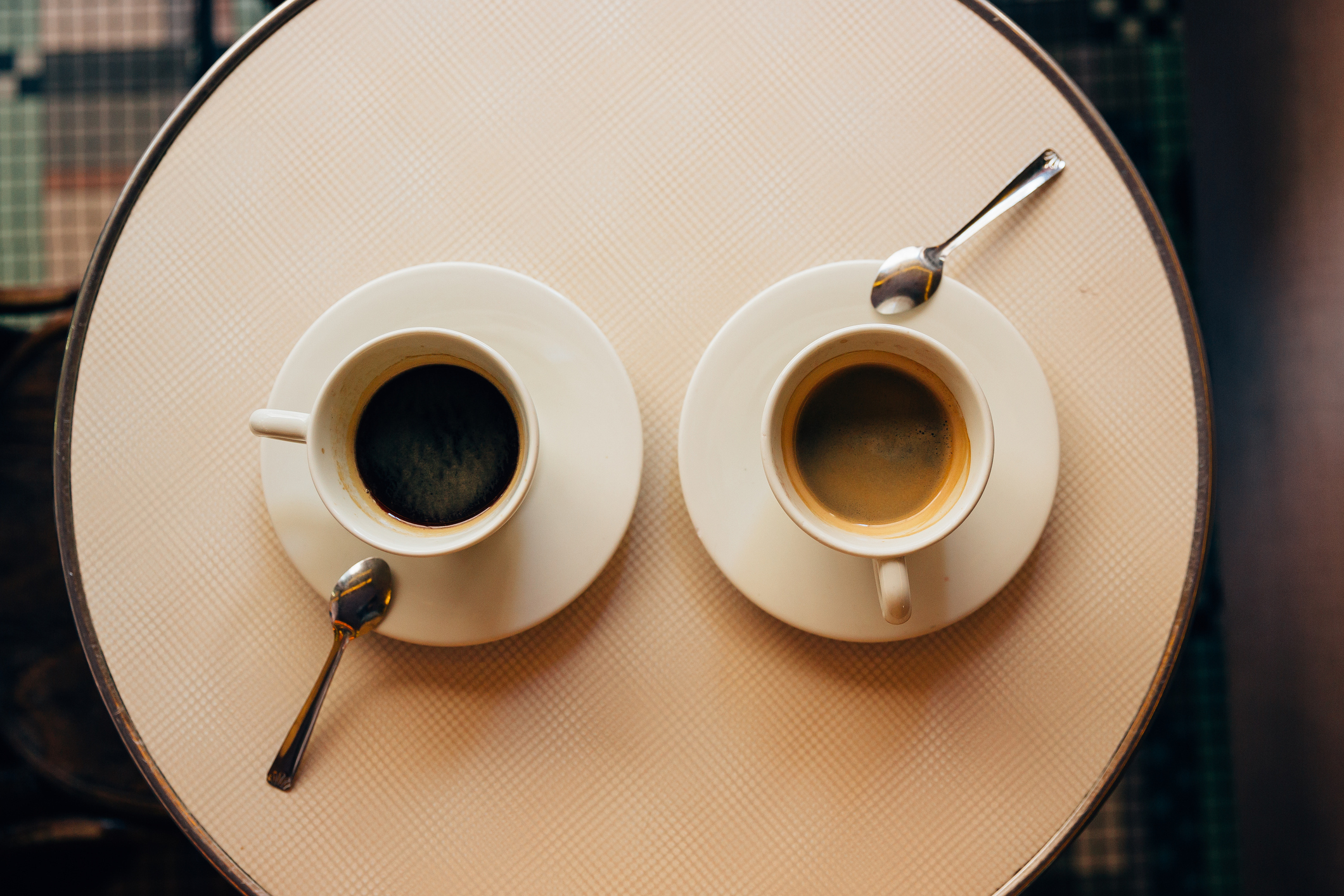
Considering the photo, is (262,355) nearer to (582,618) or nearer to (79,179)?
(582,618)

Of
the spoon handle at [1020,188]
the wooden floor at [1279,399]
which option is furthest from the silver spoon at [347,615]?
the wooden floor at [1279,399]

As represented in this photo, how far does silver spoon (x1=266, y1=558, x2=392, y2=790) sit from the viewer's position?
0.62 m

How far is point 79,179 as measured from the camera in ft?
4.61

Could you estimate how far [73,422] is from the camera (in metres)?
0.68

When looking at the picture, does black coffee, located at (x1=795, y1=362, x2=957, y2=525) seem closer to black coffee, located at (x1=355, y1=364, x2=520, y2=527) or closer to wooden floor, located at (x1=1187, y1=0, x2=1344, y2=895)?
black coffee, located at (x1=355, y1=364, x2=520, y2=527)

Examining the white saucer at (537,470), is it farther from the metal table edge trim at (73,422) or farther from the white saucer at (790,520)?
the metal table edge trim at (73,422)

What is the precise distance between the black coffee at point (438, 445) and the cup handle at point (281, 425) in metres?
0.06

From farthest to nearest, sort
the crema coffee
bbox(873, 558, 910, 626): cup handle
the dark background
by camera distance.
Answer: the dark background
the crema coffee
bbox(873, 558, 910, 626): cup handle

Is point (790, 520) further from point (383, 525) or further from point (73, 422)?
point (73, 422)

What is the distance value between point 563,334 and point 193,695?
1.44ft

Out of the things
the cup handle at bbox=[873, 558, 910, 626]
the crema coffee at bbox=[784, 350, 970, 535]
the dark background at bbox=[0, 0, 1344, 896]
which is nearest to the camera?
the cup handle at bbox=[873, 558, 910, 626]

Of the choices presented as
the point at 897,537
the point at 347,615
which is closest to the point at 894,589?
the point at 897,537

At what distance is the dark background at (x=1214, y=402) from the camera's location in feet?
3.00

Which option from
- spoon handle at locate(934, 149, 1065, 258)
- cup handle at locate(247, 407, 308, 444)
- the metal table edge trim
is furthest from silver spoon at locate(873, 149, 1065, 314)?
cup handle at locate(247, 407, 308, 444)
